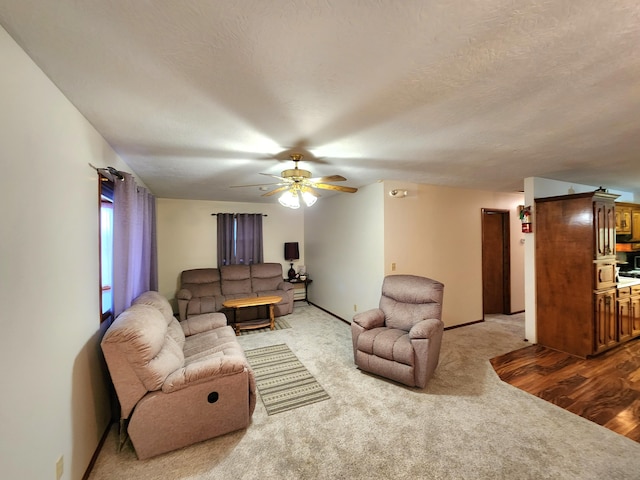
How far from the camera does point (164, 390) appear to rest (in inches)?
72.7

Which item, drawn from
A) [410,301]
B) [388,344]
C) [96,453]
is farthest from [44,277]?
[410,301]

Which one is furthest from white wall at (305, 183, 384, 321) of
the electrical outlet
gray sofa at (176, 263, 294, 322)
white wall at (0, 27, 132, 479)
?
the electrical outlet

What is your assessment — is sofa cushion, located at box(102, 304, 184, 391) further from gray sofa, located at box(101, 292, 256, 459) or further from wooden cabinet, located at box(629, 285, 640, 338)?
wooden cabinet, located at box(629, 285, 640, 338)

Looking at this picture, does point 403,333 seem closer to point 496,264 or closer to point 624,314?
point 496,264

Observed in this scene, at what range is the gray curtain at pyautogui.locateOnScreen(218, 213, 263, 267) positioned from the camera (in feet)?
18.3

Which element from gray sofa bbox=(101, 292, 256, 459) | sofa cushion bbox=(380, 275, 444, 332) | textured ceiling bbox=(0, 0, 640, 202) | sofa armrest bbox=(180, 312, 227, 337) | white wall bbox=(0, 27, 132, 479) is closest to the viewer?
textured ceiling bbox=(0, 0, 640, 202)

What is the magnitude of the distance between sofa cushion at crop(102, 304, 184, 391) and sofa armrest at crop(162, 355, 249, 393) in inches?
2.9

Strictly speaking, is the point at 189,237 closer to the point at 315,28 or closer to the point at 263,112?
the point at 263,112

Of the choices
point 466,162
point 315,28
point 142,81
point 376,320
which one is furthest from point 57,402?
point 466,162

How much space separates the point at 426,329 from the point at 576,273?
2.37 m

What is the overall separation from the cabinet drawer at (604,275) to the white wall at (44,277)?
16.7 feet

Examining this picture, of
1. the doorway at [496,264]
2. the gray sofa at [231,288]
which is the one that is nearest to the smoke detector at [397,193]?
the doorway at [496,264]

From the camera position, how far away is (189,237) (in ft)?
17.8

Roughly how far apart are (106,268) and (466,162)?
3.72 metres
